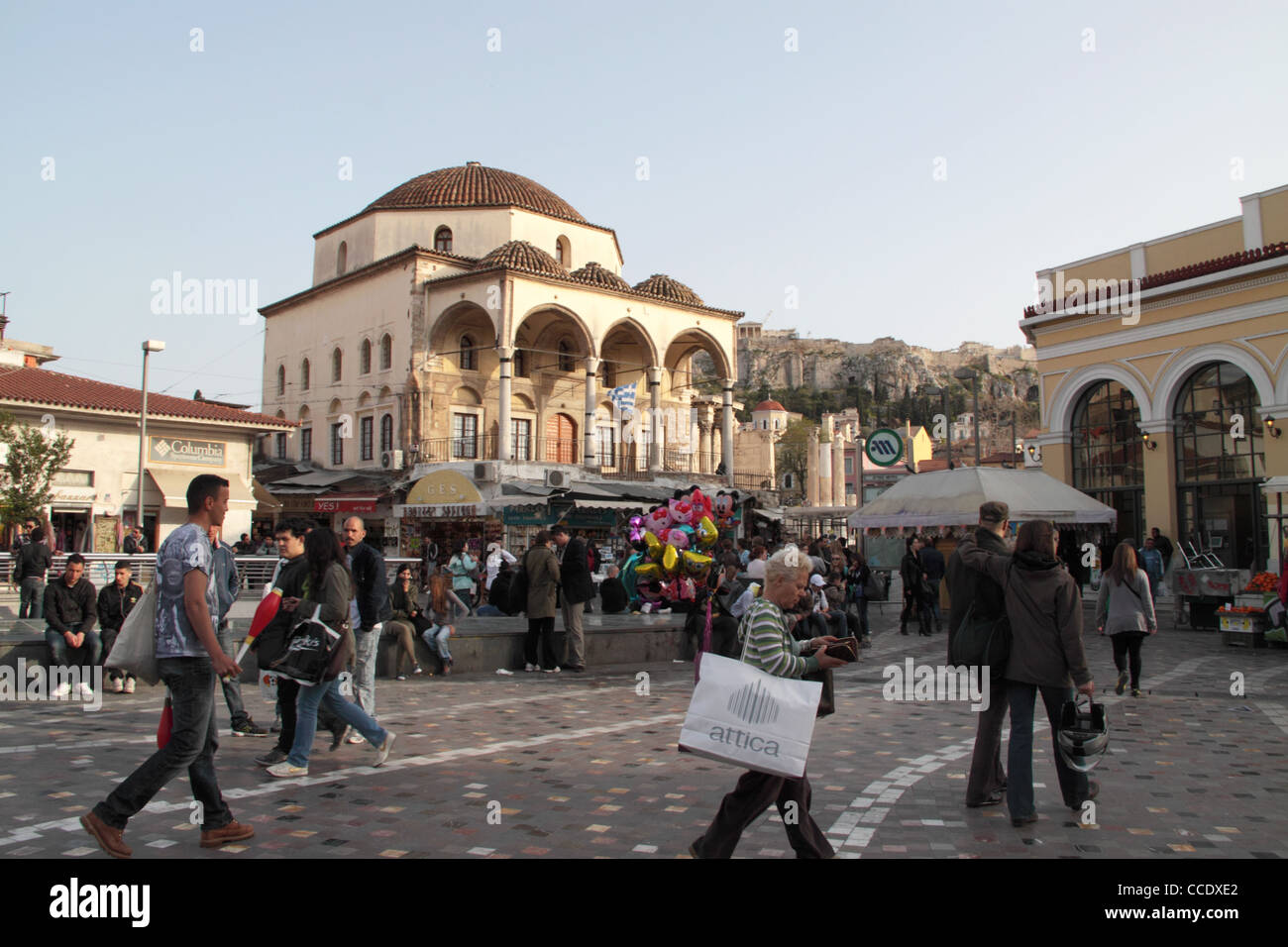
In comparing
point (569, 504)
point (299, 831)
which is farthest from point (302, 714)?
point (569, 504)

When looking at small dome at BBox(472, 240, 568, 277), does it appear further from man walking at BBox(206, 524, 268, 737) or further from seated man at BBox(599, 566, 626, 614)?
man walking at BBox(206, 524, 268, 737)

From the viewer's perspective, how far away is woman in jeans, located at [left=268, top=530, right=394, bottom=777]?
594cm

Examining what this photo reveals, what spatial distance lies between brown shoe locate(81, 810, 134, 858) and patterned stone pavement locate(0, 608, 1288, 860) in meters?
0.20

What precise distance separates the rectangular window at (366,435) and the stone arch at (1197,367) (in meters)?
25.6

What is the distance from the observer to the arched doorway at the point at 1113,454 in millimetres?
21734

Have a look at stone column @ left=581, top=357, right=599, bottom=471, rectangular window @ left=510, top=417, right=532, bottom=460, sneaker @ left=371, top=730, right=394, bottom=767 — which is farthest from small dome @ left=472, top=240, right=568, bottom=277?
sneaker @ left=371, top=730, right=394, bottom=767

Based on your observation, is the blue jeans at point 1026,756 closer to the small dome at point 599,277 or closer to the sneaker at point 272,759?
the sneaker at point 272,759

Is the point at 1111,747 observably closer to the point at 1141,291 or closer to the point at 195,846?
the point at 195,846

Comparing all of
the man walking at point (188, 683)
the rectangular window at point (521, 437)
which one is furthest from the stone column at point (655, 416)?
the man walking at point (188, 683)

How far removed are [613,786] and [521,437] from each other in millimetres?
30705

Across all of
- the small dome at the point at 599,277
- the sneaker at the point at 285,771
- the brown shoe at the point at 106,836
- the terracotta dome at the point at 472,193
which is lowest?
the sneaker at the point at 285,771

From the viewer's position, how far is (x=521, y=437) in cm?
3609

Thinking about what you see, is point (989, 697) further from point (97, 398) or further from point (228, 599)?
point (97, 398)
